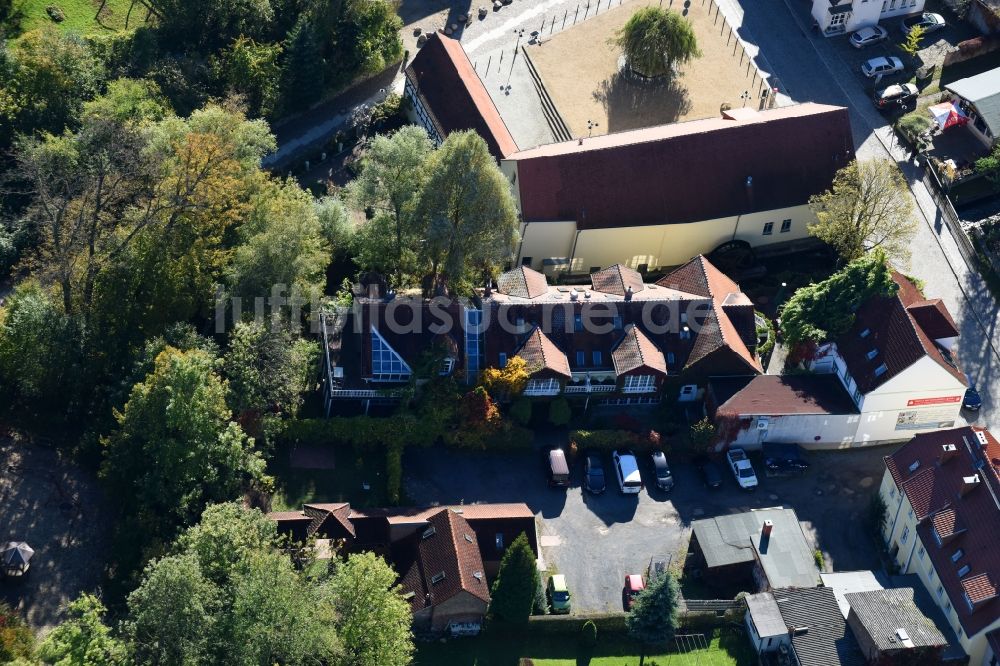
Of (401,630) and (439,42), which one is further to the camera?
(439,42)

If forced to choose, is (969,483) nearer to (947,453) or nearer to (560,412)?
(947,453)

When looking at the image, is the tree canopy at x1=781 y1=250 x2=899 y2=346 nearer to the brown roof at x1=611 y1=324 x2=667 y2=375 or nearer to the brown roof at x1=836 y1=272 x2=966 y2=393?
the brown roof at x1=836 y1=272 x2=966 y2=393

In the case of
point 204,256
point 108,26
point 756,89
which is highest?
point 108,26

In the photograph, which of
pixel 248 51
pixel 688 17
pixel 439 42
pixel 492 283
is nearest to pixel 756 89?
pixel 688 17

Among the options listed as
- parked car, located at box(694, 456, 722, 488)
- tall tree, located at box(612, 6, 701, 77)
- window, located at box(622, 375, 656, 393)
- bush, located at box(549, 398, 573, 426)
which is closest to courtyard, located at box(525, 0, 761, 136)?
tall tree, located at box(612, 6, 701, 77)

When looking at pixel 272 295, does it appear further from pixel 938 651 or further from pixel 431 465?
pixel 938 651

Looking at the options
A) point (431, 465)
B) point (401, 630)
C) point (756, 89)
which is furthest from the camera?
point (756, 89)

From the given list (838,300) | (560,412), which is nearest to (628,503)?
(560,412)
